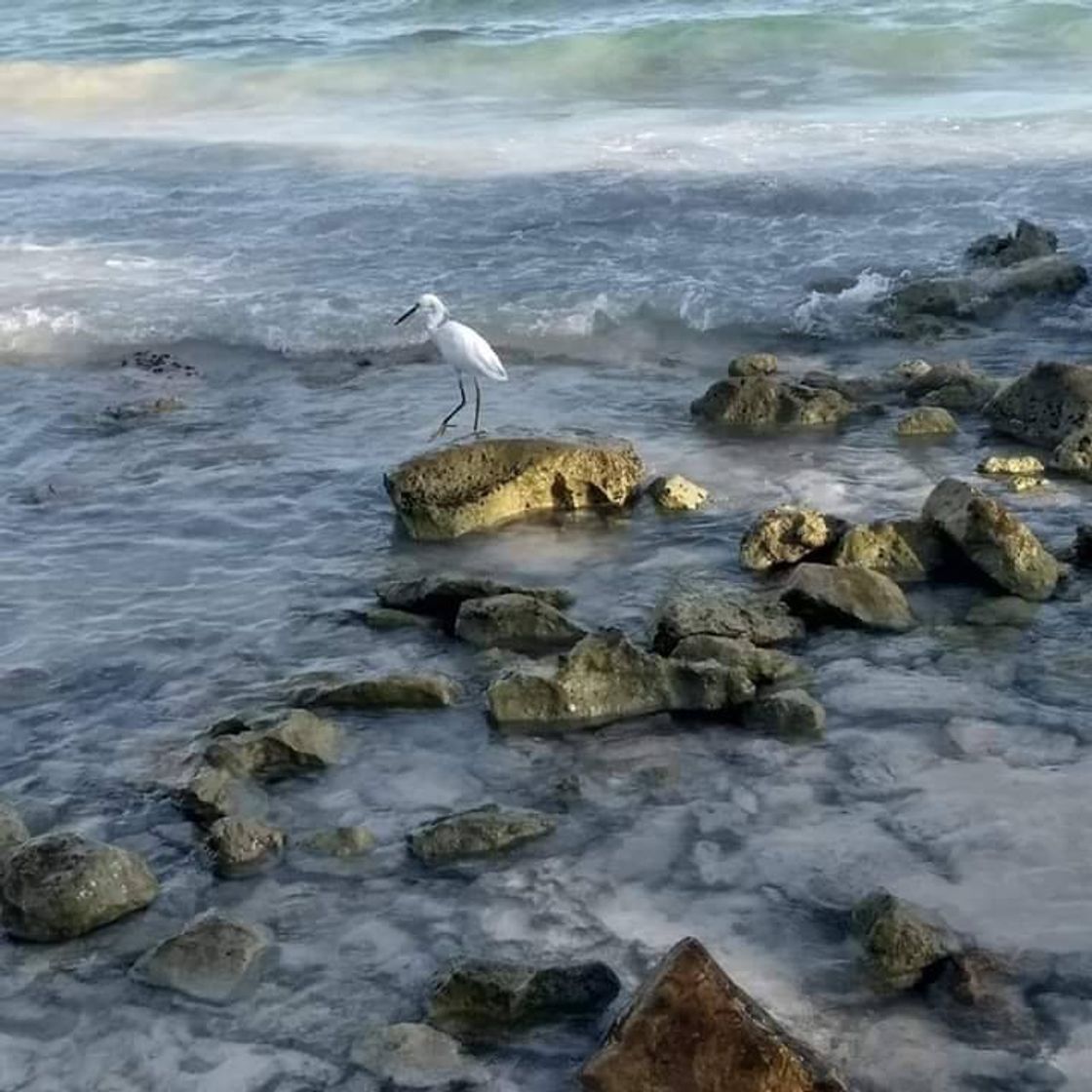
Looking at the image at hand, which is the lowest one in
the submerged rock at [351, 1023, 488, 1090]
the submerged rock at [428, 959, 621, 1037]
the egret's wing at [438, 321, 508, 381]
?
the submerged rock at [351, 1023, 488, 1090]

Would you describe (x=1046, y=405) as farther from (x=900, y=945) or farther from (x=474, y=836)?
(x=900, y=945)

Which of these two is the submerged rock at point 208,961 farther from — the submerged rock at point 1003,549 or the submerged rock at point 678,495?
the submerged rock at point 678,495

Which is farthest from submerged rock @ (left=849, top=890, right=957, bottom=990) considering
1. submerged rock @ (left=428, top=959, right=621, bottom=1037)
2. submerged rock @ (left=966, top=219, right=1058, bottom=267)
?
submerged rock @ (left=966, top=219, right=1058, bottom=267)

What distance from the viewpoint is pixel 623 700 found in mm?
6012

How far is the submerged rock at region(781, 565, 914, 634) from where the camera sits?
664 centimetres

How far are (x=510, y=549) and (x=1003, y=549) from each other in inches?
81.8

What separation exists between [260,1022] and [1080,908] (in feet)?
7.28

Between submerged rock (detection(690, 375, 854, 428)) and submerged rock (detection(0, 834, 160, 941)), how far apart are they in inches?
192

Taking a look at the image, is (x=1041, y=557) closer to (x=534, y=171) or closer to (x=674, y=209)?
(x=674, y=209)

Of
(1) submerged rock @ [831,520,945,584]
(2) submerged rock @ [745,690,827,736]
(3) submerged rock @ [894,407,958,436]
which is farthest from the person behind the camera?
(3) submerged rock @ [894,407,958,436]

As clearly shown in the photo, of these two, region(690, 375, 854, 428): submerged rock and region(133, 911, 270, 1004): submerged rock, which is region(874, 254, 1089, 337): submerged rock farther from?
region(133, 911, 270, 1004): submerged rock

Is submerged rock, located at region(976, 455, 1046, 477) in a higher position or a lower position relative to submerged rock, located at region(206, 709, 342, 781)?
lower

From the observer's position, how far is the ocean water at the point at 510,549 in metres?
4.75

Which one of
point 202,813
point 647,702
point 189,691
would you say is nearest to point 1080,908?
point 647,702
